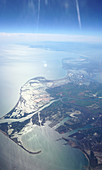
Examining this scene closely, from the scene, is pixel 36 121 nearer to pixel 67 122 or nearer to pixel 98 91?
pixel 67 122

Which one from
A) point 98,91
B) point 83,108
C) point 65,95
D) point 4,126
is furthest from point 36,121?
point 98,91

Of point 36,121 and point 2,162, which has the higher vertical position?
point 36,121

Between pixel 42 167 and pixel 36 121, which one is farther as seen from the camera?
pixel 36 121

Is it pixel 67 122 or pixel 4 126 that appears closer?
pixel 4 126

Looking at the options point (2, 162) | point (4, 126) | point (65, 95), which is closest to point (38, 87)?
point (65, 95)

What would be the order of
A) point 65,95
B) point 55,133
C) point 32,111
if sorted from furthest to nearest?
point 65,95
point 32,111
point 55,133

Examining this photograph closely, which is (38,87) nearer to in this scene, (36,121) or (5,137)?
(36,121)

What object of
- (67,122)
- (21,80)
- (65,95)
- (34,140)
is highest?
(21,80)

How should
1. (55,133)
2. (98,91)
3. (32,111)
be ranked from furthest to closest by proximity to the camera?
(98,91)
(32,111)
(55,133)

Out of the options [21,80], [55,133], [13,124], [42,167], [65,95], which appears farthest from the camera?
[21,80]
